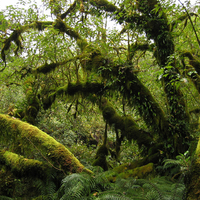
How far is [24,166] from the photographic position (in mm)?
3215

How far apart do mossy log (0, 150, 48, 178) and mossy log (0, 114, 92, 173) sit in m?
0.17

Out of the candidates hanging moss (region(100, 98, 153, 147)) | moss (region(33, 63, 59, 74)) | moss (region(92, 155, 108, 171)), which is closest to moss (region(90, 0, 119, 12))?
moss (region(33, 63, 59, 74))

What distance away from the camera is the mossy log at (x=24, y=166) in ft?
10.2

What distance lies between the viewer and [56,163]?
2877mm

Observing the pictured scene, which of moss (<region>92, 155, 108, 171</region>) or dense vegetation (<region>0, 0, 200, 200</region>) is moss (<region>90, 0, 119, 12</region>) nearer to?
dense vegetation (<region>0, 0, 200, 200</region>)

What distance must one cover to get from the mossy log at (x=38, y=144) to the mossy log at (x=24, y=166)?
0.17 meters

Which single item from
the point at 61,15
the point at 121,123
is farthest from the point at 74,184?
the point at 61,15

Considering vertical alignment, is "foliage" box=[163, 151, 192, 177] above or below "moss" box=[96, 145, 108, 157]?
above

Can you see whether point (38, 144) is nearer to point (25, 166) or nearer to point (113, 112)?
point (25, 166)

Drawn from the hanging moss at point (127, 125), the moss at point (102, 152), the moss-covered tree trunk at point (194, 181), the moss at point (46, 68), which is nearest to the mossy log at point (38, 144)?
the moss-covered tree trunk at point (194, 181)

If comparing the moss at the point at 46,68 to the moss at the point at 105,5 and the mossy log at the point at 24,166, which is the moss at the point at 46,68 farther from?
the mossy log at the point at 24,166

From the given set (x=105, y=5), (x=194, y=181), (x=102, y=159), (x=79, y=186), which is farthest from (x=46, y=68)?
(x=194, y=181)

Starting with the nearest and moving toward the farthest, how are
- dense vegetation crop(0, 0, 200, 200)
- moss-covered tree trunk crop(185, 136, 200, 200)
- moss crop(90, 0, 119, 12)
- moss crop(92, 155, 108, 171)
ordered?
moss-covered tree trunk crop(185, 136, 200, 200)
dense vegetation crop(0, 0, 200, 200)
moss crop(92, 155, 108, 171)
moss crop(90, 0, 119, 12)

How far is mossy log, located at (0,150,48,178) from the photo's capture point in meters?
3.10
